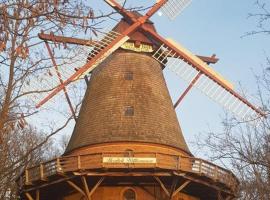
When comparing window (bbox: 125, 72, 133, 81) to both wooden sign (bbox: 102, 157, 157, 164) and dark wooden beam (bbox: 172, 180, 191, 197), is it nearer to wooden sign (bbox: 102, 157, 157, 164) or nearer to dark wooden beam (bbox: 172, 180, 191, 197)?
wooden sign (bbox: 102, 157, 157, 164)

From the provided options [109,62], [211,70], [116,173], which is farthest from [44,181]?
[211,70]

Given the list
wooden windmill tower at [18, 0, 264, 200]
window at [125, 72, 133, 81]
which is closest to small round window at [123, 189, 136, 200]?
wooden windmill tower at [18, 0, 264, 200]

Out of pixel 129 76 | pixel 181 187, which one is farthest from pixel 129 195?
pixel 129 76

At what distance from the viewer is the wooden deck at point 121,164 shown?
16609 mm

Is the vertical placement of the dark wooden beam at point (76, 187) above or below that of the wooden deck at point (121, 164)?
below

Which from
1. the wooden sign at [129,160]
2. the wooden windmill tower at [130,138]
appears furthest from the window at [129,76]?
the wooden sign at [129,160]

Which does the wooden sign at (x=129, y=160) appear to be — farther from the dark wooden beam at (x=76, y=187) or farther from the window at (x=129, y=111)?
the window at (x=129, y=111)

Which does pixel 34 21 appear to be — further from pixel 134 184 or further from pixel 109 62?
pixel 109 62

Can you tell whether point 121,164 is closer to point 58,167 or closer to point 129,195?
point 129,195

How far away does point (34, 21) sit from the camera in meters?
6.47

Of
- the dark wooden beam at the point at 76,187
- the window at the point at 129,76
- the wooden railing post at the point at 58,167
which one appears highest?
the window at the point at 129,76

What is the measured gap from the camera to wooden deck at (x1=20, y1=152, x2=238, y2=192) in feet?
54.5

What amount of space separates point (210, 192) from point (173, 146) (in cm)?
247

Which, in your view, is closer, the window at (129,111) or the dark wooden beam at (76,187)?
the dark wooden beam at (76,187)
